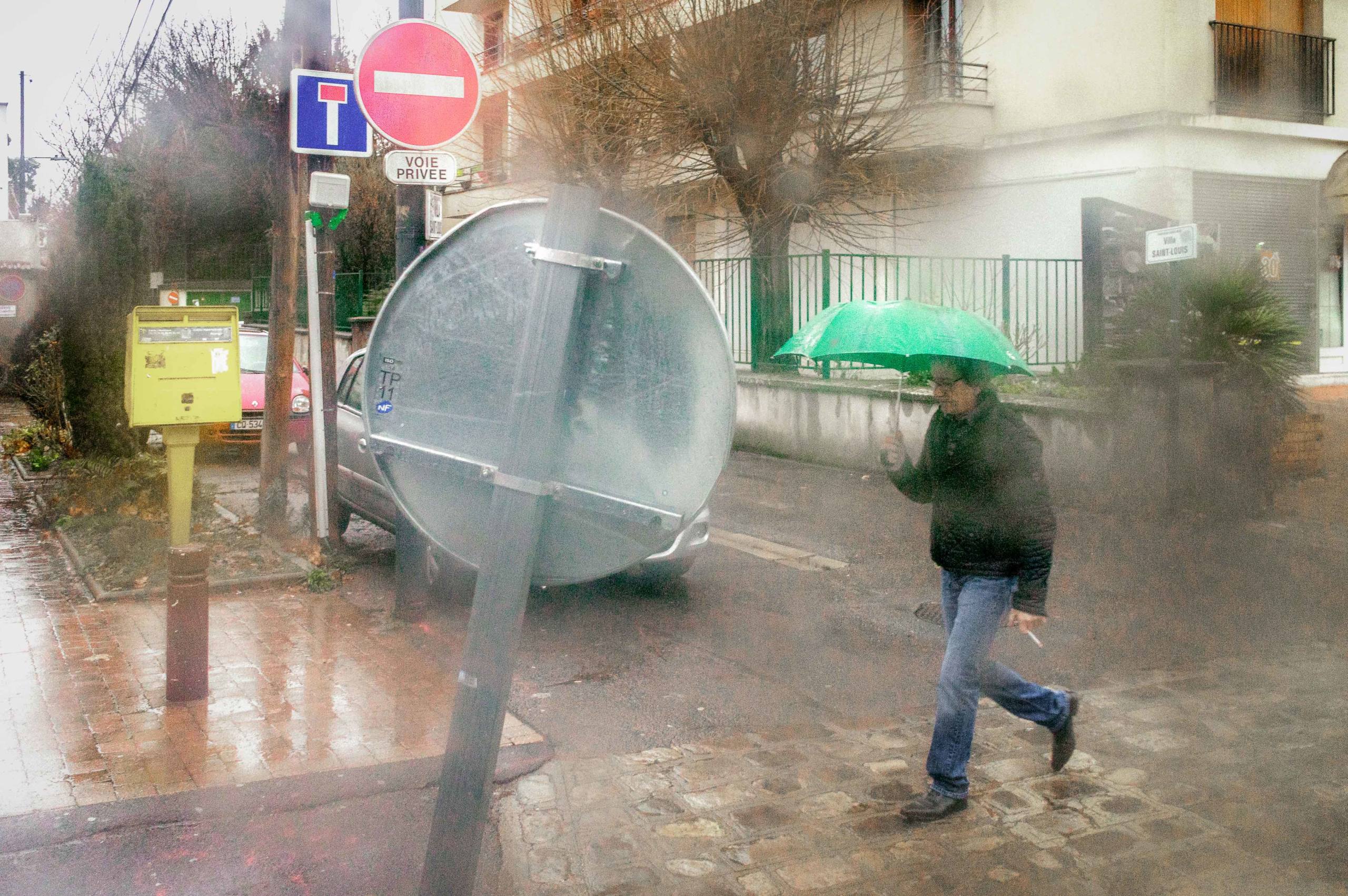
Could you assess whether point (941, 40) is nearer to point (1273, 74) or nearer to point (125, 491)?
point (1273, 74)

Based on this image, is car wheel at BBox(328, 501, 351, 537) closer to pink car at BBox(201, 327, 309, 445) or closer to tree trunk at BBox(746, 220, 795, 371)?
pink car at BBox(201, 327, 309, 445)

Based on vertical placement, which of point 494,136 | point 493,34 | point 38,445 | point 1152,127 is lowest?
point 38,445

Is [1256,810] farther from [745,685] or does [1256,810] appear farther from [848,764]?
[745,685]

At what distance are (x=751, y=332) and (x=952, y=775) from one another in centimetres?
1131

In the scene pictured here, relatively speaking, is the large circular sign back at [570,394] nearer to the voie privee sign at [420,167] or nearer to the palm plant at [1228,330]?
the voie privee sign at [420,167]

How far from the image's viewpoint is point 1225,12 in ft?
53.7

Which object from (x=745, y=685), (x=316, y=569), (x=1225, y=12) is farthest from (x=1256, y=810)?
(x=1225, y=12)

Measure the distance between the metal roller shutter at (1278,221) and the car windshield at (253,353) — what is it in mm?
12386

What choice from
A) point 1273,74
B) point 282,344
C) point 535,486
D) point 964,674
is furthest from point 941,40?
point 535,486

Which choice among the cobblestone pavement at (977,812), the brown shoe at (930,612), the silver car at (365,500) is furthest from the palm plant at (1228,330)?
the cobblestone pavement at (977,812)

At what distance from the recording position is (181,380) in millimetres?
6957

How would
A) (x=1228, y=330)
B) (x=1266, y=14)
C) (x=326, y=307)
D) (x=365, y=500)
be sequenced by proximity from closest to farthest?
1. (x=326, y=307)
2. (x=365, y=500)
3. (x=1228, y=330)
4. (x=1266, y=14)

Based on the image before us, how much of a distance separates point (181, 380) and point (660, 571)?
3068 millimetres

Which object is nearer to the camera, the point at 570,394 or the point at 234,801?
the point at 570,394
